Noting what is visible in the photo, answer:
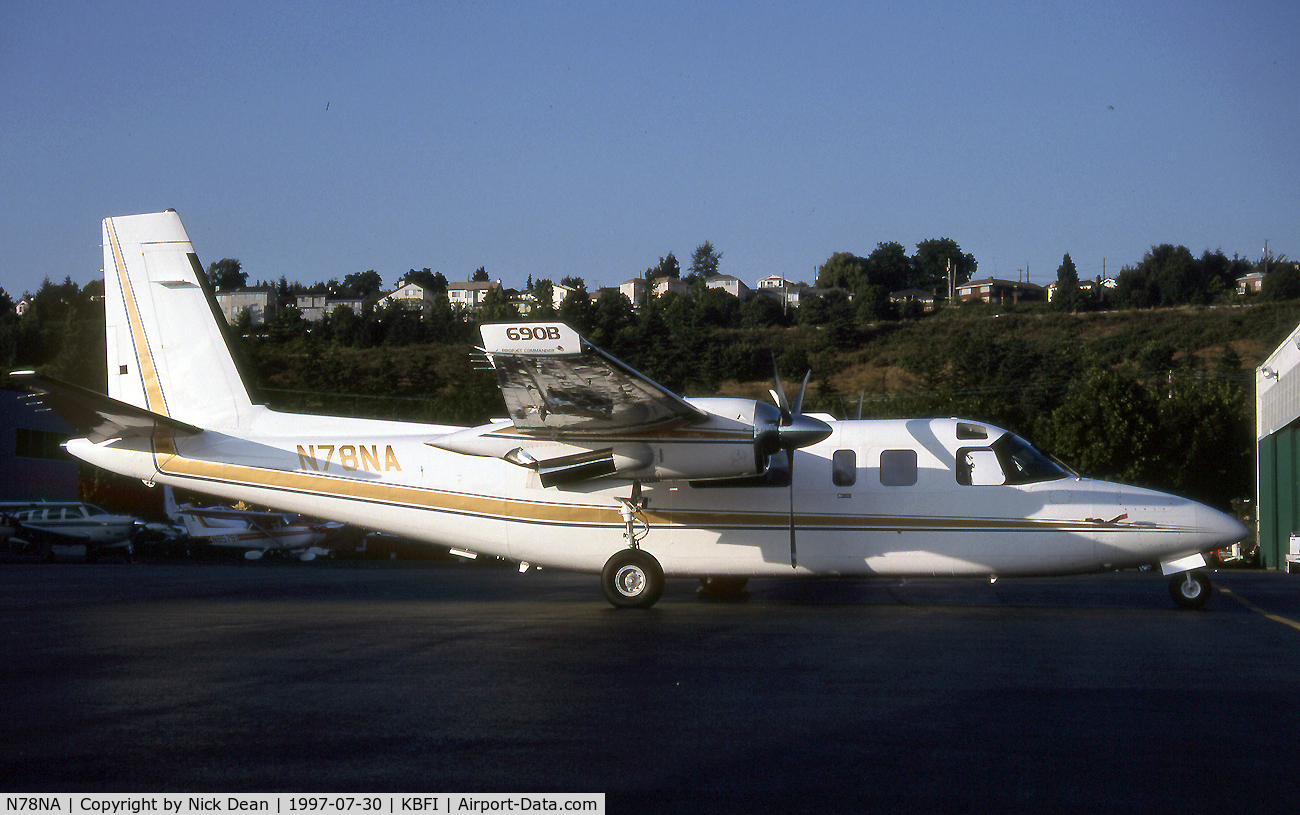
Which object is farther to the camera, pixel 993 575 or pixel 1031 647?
pixel 993 575

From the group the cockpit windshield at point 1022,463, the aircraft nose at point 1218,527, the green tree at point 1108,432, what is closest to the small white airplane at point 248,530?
the cockpit windshield at point 1022,463

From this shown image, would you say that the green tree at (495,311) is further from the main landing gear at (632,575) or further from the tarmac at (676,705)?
the tarmac at (676,705)

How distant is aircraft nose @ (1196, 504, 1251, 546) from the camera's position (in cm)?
1366

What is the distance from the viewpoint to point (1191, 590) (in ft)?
45.0

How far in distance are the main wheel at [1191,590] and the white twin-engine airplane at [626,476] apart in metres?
0.03

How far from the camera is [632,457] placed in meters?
13.4

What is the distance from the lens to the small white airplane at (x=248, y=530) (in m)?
32.0

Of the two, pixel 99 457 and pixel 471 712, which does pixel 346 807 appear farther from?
pixel 99 457

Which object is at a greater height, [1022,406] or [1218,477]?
[1022,406]

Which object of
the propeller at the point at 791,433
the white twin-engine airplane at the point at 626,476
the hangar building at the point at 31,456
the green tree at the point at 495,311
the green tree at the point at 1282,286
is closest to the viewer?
the propeller at the point at 791,433

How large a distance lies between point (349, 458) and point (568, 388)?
439 cm

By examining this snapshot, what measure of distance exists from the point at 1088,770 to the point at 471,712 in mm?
3513

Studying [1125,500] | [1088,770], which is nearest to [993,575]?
[1125,500]

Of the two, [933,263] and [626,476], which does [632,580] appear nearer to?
[626,476]
